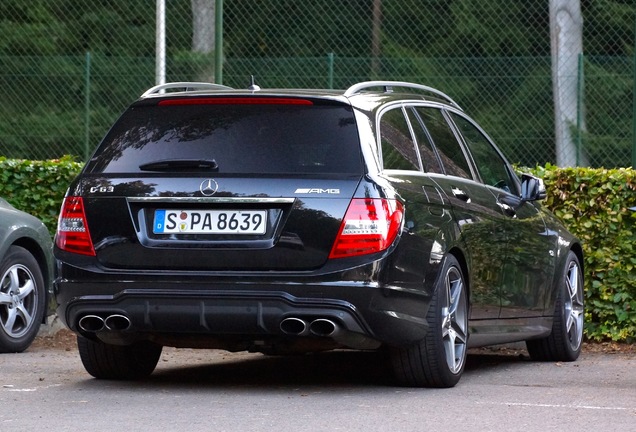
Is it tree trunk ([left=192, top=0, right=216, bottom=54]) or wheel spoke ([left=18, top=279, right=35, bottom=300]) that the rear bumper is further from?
tree trunk ([left=192, top=0, right=216, bottom=54])

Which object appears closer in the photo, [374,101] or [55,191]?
[374,101]

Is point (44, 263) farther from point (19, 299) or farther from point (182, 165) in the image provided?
point (182, 165)

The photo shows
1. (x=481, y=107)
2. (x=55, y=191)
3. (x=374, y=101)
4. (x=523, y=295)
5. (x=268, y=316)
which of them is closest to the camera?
(x=268, y=316)

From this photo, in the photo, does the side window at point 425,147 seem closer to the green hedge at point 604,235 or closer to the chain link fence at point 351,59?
the green hedge at point 604,235

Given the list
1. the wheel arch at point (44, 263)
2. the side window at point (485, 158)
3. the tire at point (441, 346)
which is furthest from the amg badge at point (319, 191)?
the wheel arch at point (44, 263)

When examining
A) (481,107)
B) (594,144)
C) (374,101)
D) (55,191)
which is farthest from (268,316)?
(481,107)

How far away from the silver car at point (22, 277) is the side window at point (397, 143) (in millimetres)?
3019

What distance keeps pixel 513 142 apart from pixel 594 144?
189 centimetres

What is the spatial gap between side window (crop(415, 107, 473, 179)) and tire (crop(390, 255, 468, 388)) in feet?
2.45

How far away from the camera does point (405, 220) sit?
23.7 feet

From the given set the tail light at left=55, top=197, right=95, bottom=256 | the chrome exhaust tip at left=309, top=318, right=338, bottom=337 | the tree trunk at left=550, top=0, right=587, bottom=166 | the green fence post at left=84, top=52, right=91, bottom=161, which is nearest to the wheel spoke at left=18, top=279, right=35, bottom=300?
the tail light at left=55, top=197, right=95, bottom=256

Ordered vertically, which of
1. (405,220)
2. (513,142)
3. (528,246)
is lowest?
(513,142)

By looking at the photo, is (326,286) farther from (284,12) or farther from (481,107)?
(284,12)

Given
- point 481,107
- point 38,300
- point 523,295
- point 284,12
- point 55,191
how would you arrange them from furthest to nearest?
point 284,12 → point 481,107 → point 55,191 → point 38,300 → point 523,295
